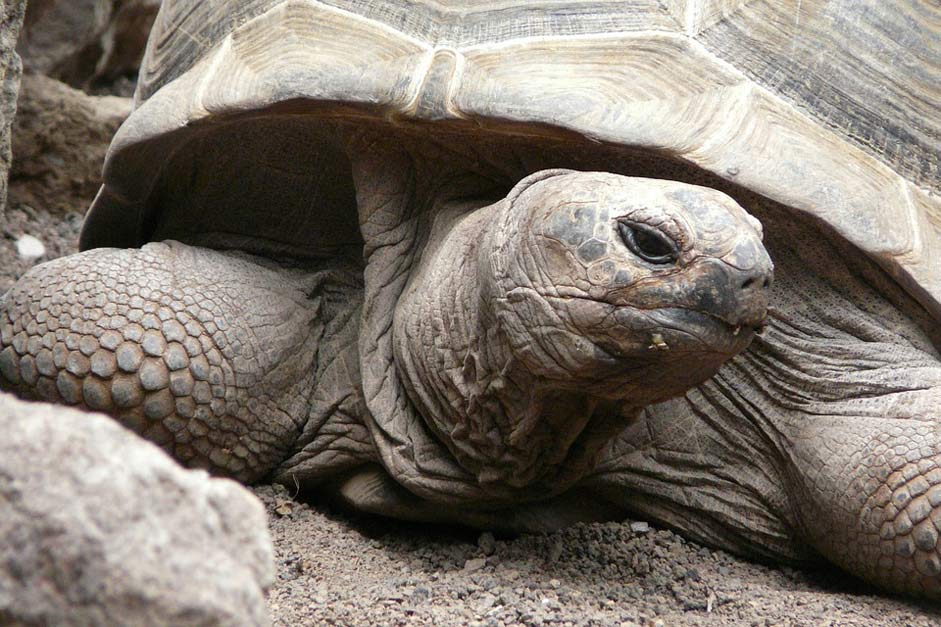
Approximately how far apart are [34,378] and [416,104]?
3.78ft

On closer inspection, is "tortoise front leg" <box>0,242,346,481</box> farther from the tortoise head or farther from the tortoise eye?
the tortoise eye

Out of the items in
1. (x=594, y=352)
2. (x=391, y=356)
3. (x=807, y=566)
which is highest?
(x=594, y=352)

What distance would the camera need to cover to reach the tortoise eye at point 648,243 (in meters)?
2.11

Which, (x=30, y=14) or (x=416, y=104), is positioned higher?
(x=416, y=104)

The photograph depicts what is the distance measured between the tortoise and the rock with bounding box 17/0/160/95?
249cm

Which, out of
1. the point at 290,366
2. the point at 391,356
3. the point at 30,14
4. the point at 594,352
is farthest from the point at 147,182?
→ the point at 30,14

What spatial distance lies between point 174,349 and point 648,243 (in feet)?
4.23

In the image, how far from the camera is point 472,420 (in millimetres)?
2594

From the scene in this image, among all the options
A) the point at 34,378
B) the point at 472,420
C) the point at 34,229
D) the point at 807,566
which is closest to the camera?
the point at 472,420

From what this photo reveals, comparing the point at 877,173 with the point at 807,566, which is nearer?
the point at 877,173

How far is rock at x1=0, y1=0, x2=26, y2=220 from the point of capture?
3020 mm

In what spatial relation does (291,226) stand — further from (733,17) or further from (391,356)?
(733,17)

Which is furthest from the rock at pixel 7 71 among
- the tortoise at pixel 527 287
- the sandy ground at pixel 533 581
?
the sandy ground at pixel 533 581

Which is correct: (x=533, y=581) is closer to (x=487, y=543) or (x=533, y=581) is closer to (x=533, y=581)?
(x=533, y=581)
